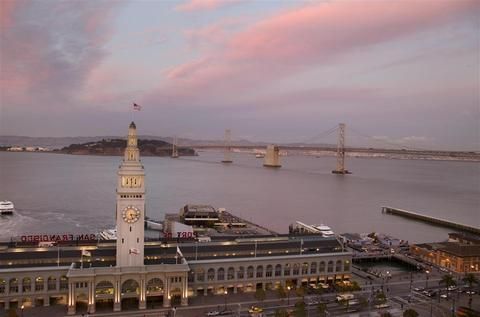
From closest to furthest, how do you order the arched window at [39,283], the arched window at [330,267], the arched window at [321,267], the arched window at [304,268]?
the arched window at [39,283] < the arched window at [304,268] < the arched window at [321,267] < the arched window at [330,267]

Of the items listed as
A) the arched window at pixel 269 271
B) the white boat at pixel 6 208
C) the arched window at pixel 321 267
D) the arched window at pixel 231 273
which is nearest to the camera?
the arched window at pixel 231 273

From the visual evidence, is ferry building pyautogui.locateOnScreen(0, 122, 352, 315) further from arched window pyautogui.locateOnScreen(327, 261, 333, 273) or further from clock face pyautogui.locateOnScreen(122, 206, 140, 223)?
arched window pyautogui.locateOnScreen(327, 261, 333, 273)

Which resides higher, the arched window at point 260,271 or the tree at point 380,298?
the arched window at point 260,271

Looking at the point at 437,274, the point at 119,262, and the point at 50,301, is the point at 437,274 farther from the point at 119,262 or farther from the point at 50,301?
the point at 50,301

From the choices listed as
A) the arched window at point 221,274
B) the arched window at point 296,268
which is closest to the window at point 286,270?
the arched window at point 296,268

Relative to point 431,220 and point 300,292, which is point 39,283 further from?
point 431,220

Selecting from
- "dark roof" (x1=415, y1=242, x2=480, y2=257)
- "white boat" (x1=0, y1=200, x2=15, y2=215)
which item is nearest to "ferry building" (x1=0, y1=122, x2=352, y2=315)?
"dark roof" (x1=415, y1=242, x2=480, y2=257)

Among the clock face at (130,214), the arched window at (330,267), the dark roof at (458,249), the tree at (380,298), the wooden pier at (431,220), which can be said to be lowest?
the wooden pier at (431,220)

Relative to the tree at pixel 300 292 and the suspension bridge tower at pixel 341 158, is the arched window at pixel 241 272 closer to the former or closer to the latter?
the tree at pixel 300 292

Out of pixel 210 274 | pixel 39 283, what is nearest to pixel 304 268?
pixel 210 274
